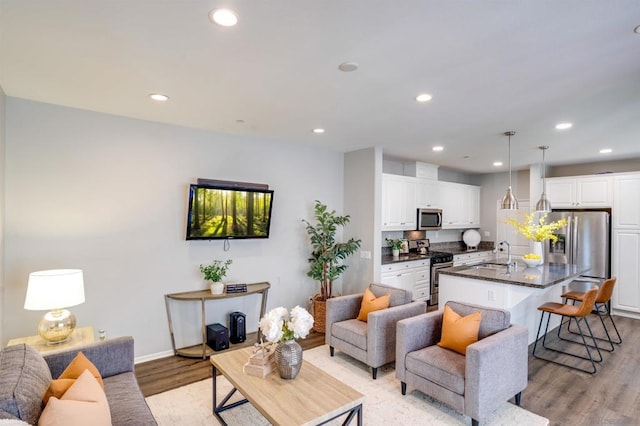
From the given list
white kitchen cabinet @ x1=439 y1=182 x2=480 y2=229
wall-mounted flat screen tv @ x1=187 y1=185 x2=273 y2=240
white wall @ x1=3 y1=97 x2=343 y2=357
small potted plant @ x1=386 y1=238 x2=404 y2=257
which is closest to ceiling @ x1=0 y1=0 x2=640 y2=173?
white wall @ x1=3 y1=97 x2=343 y2=357

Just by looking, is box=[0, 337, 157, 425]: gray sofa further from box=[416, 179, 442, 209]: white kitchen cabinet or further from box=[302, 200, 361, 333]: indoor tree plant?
box=[416, 179, 442, 209]: white kitchen cabinet

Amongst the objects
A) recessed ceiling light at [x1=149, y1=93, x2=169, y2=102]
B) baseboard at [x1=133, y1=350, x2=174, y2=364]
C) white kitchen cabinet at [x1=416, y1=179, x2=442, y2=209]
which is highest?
recessed ceiling light at [x1=149, y1=93, x2=169, y2=102]

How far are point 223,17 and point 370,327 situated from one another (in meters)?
2.85

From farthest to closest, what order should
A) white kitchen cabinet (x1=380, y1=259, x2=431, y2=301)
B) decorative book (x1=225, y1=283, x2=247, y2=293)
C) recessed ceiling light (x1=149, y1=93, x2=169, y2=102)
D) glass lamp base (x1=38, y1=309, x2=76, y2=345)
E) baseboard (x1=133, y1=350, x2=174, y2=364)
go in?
white kitchen cabinet (x1=380, y1=259, x2=431, y2=301) → decorative book (x1=225, y1=283, x2=247, y2=293) → baseboard (x1=133, y1=350, x2=174, y2=364) → recessed ceiling light (x1=149, y1=93, x2=169, y2=102) → glass lamp base (x1=38, y1=309, x2=76, y2=345)

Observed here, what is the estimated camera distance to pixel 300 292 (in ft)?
16.5

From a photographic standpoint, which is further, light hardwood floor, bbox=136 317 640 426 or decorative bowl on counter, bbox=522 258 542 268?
decorative bowl on counter, bbox=522 258 542 268

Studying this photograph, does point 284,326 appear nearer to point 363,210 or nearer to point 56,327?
point 56,327

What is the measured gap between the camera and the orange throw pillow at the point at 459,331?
283 centimetres

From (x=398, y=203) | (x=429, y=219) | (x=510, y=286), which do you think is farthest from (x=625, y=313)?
(x=398, y=203)

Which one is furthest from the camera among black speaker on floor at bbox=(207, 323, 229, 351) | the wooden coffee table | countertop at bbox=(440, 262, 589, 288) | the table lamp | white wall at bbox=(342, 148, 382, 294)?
white wall at bbox=(342, 148, 382, 294)

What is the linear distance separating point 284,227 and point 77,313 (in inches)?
100

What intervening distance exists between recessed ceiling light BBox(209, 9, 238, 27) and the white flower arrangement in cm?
182

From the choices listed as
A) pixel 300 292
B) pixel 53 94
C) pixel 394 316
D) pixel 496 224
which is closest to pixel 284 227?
pixel 300 292

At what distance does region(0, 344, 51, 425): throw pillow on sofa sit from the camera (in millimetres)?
1450
